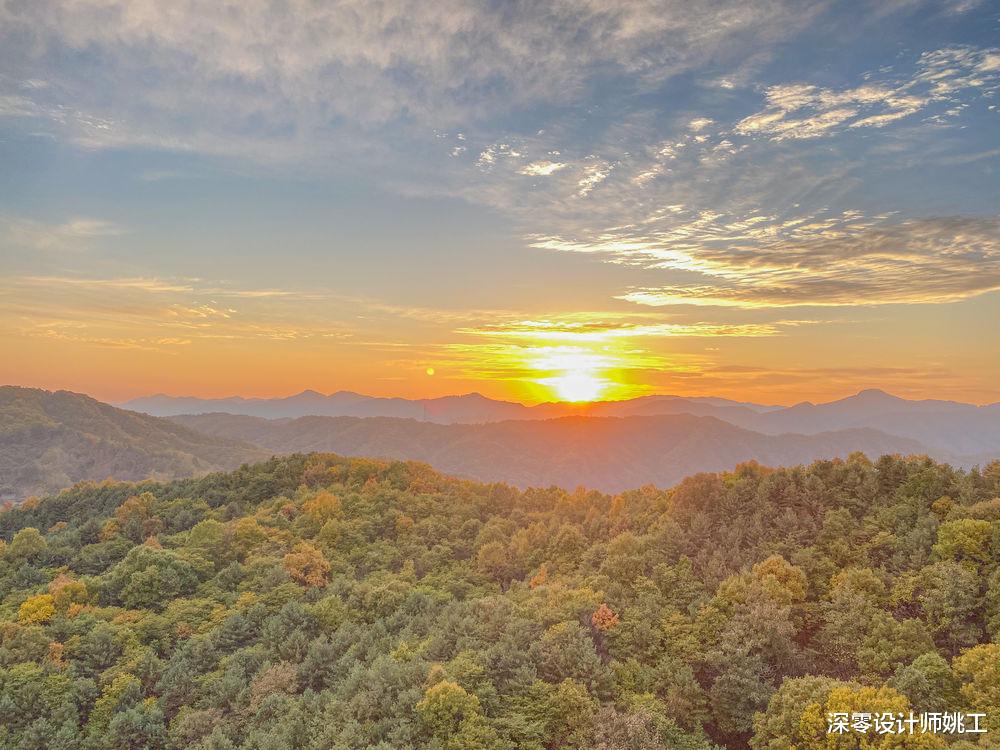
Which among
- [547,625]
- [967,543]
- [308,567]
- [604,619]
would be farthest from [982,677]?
[308,567]

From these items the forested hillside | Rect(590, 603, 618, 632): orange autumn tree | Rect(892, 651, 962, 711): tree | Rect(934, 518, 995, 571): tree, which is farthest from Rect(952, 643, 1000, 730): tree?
Rect(590, 603, 618, 632): orange autumn tree

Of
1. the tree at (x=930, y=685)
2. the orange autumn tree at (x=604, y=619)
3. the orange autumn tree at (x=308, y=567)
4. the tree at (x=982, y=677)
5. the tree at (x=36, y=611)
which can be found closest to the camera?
the tree at (x=982, y=677)

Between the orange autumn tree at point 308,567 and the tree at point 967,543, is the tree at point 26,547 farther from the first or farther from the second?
the tree at point 967,543

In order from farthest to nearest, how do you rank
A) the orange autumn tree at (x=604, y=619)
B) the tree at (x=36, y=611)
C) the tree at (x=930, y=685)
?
the tree at (x=36, y=611)
the orange autumn tree at (x=604, y=619)
the tree at (x=930, y=685)

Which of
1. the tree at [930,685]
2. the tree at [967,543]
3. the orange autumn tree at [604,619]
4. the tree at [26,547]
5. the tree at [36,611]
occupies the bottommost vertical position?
the tree at [36,611]

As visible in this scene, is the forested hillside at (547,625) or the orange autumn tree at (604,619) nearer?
the forested hillside at (547,625)

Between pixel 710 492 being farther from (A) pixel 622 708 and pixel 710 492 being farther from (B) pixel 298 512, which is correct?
(B) pixel 298 512

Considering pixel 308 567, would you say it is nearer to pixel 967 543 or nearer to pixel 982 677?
pixel 982 677

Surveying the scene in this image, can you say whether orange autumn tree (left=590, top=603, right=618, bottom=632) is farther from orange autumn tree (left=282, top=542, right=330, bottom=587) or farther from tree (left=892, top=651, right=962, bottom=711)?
orange autumn tree (left=282, top=542, right=330, bottom=587)

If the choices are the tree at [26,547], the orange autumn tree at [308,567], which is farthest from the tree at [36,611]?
the orange autumn tree at [308,567]
